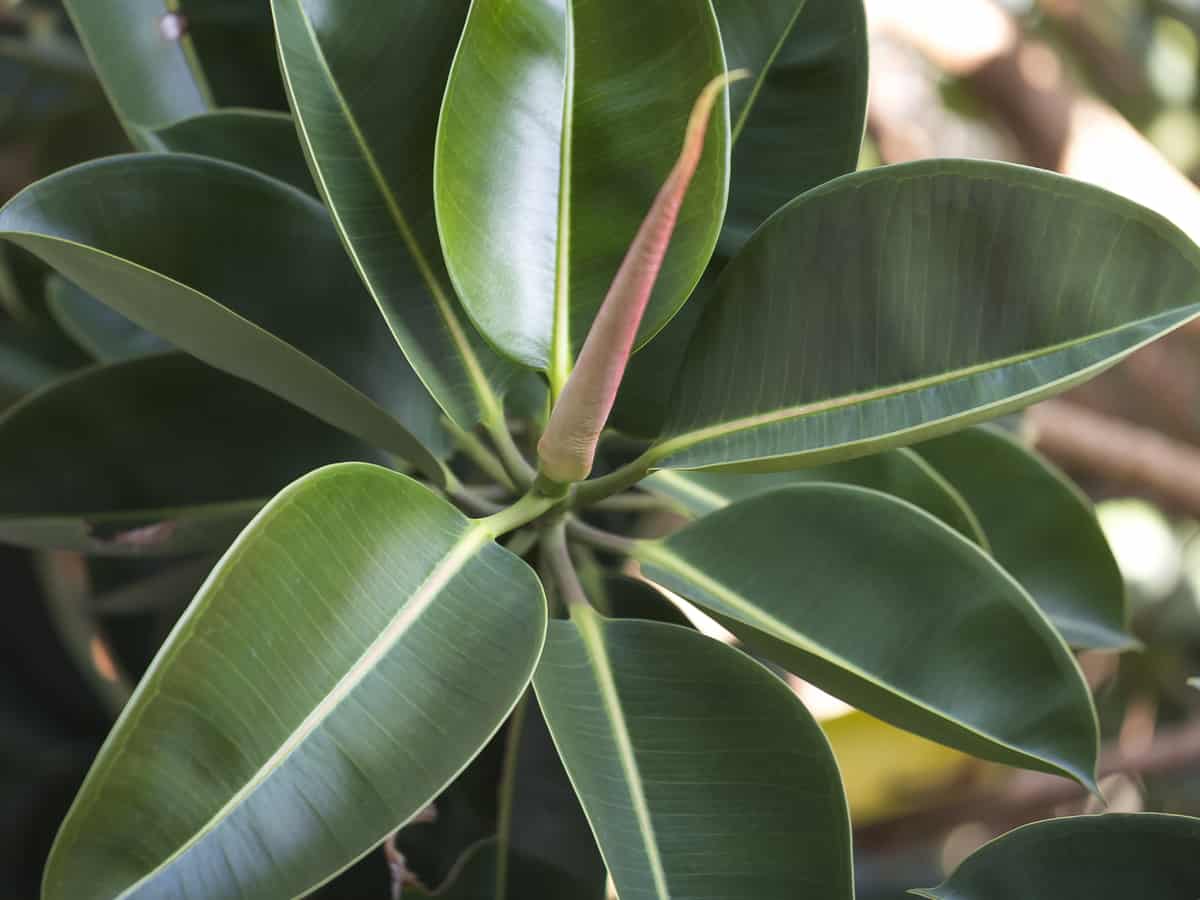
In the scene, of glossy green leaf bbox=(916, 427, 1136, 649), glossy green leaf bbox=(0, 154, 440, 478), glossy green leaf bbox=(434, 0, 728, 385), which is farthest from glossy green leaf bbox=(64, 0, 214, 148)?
glossy green leaf bbox=(916, 427, 1136, 649)

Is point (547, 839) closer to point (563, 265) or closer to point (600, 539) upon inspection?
point (600, 539)

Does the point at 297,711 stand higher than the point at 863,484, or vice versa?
the point at 863,484

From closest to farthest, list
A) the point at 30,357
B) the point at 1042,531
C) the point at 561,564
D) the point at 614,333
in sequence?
the point at 614,333
the point at 561,564
the point at 1042,531
the point at 30,357

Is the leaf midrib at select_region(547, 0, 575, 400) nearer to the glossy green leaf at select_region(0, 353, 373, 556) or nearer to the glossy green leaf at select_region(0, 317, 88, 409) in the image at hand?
the glossy green leaf at select_region(0, 353, 373, 556)

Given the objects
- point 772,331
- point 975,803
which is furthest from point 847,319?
point 975,803

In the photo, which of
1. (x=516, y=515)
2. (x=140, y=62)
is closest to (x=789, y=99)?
(x=516, y=515)

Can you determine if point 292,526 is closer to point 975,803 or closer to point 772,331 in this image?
point 772,331

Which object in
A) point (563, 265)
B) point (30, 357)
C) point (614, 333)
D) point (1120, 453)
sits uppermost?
point (1120, 453)
